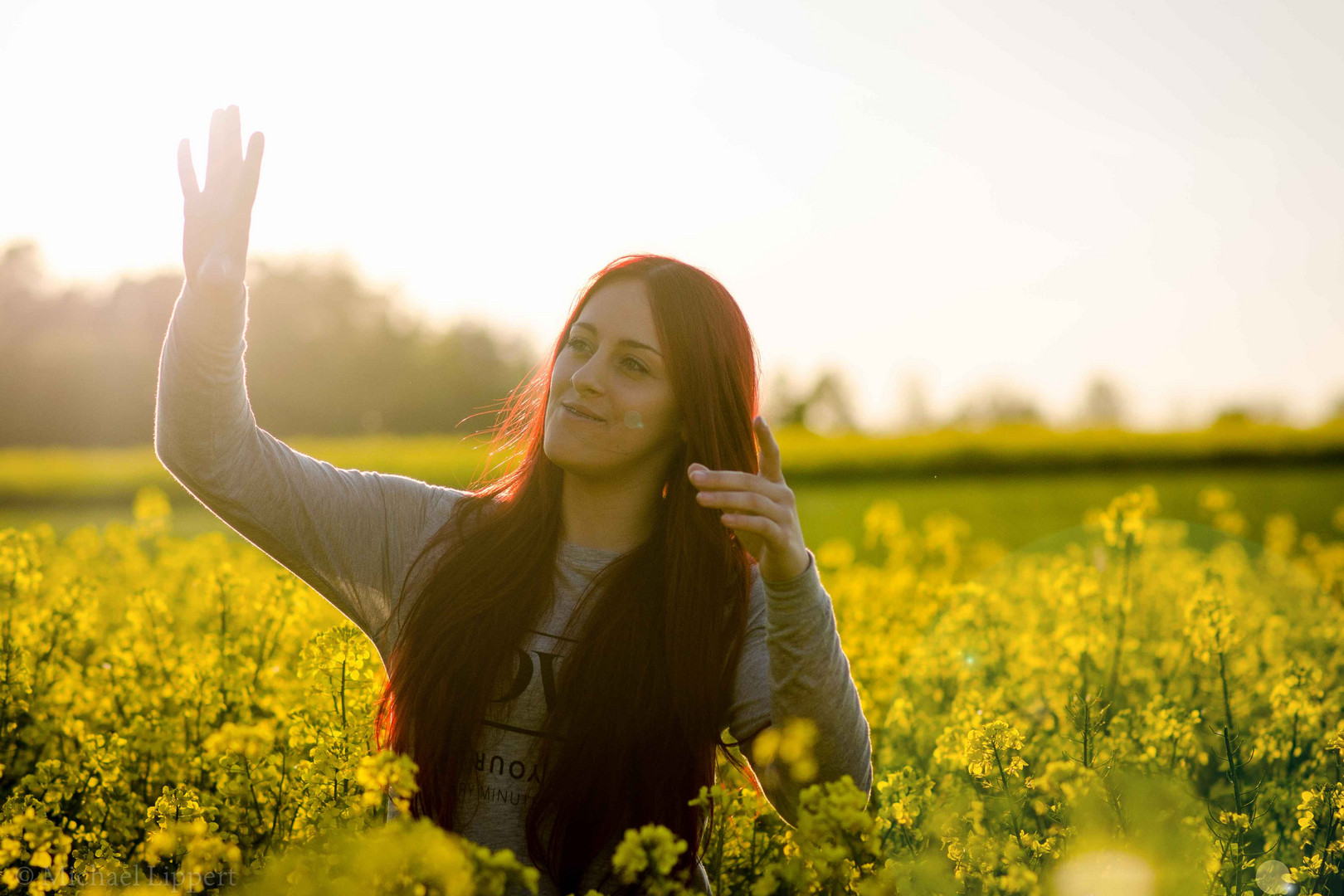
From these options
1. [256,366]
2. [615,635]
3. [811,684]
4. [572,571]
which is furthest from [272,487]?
[256,366]

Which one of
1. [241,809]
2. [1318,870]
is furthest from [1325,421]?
[241,809]

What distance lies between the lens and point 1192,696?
4.05m

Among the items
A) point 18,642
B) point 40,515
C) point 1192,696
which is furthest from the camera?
point 40,515

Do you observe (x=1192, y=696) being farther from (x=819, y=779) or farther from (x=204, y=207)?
(x=204, y=207)

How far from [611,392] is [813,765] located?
92 centimetres

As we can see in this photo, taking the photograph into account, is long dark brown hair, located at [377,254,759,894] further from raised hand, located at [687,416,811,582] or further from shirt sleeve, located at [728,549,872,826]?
raised hand, located at [687,416,811,582]

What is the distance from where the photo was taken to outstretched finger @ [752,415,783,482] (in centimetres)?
177

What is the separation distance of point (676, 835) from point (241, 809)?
110 cm

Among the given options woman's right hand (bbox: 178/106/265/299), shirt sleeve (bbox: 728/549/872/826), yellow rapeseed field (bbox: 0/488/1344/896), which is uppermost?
woman's right hand (bbox: 178/106/265/299)

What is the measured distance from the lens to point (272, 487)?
2139mm

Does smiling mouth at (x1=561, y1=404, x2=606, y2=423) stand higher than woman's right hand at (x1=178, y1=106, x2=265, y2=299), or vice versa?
woman's right hand at (x1=178, y1=106, x2=265, y2=299)

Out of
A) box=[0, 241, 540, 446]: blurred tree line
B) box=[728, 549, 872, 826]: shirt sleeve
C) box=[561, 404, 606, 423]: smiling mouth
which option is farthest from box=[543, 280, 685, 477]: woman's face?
box=[0, 241, 540, 446]: blurred tree line

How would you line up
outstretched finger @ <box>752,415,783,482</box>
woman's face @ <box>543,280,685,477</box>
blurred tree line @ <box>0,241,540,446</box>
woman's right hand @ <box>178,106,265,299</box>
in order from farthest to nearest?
blurred tree line @ <box>0,241,540,446</box>
woman's face @ <box>543,280,685,477</box>
woman's right hand @ <box>178,106,265,299</box>
outstretched finger @ <box>752,415,783,482</box>

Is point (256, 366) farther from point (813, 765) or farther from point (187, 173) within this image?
point (813, 765)
